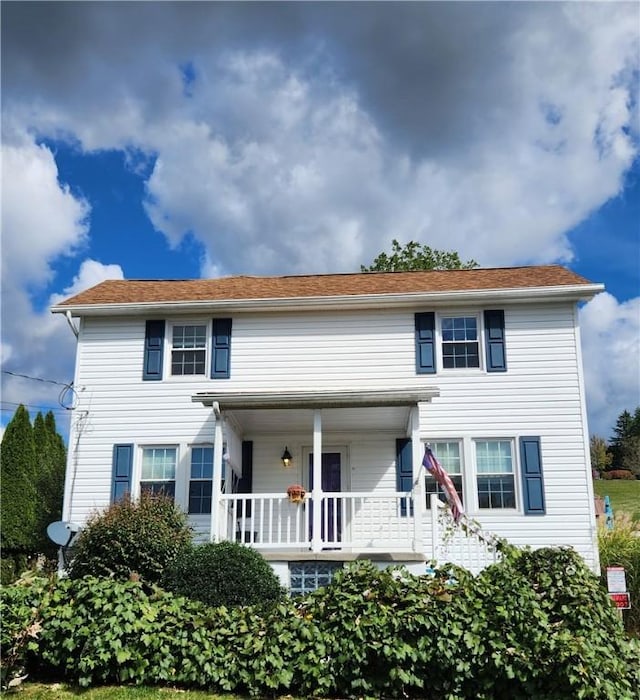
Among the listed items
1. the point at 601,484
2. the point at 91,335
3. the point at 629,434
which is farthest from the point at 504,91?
the point at 629,434

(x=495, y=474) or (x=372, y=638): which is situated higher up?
(x=495, y=474)

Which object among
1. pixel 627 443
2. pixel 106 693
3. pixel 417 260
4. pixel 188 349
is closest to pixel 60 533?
pixel 188 349

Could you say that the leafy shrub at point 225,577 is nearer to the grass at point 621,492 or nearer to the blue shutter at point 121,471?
the blue shutter at point 121,471

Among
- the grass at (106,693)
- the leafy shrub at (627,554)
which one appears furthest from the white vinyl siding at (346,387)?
the grass at (106,693)

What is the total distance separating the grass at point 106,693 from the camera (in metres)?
6.18

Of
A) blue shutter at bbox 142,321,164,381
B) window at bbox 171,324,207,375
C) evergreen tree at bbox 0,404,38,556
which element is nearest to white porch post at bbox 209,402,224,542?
window at bbox 171,324,207,375

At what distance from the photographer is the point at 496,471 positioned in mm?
12219

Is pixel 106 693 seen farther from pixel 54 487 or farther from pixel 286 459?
pixel 54 487

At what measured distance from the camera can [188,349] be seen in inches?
524

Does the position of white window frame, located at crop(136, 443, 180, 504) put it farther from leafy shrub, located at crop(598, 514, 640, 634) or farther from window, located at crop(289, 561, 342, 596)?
leafy shrub, located at crop(598, 514, 640, 634)

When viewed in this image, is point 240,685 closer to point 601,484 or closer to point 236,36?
point 236,36

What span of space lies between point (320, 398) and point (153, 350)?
4.13 metres

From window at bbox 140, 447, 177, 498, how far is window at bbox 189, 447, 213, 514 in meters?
0.39

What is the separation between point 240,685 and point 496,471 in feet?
23.2
